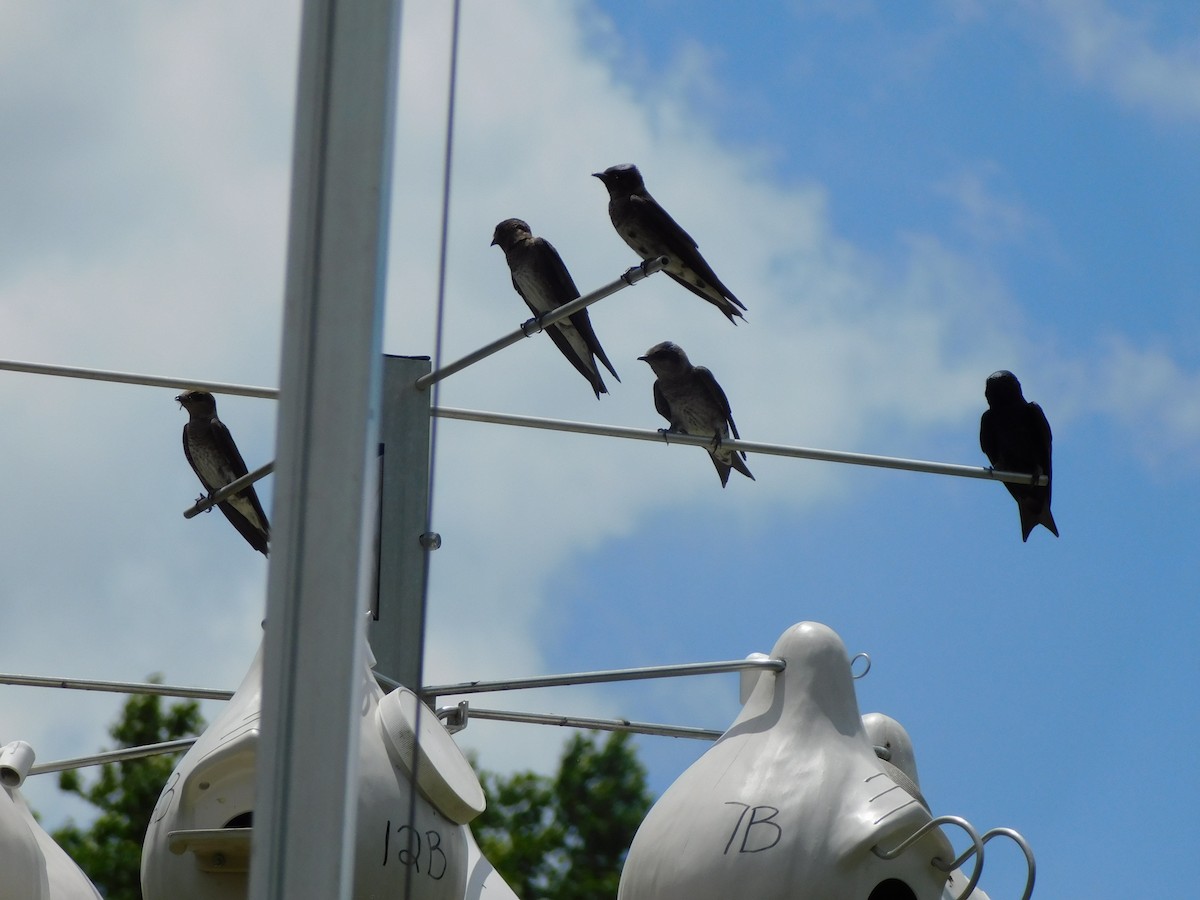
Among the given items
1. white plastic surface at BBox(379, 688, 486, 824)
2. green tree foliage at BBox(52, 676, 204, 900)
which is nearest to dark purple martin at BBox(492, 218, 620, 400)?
white plastic surface at BBox(379, 688, 486, 824)

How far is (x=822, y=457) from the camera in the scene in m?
5.15

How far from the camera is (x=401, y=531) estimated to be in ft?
15.1

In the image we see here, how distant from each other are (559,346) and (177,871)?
7.35 ft

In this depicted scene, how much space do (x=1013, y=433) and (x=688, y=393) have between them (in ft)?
4.10

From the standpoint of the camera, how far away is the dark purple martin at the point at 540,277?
5914 millimetres

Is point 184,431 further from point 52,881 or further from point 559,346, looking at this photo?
point 52,881

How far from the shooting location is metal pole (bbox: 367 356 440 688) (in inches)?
179

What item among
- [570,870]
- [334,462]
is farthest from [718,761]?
[570,870]

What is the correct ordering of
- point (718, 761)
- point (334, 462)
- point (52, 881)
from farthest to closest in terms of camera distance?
point (718, 761) → point (52, 881) → point (334, 462)

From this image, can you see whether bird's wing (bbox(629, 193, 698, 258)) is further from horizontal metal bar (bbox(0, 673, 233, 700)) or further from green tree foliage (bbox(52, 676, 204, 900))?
green tree foliage (bbox(52, 676, 204, 900))

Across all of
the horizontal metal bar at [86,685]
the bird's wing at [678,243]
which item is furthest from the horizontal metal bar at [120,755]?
the bird's wing at [678,243]

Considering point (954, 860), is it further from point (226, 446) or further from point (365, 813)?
point (226, 446)

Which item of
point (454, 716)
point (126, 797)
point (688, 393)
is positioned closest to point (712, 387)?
point (688, 393)

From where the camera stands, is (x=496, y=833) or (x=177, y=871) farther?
(x=496, y=833)
